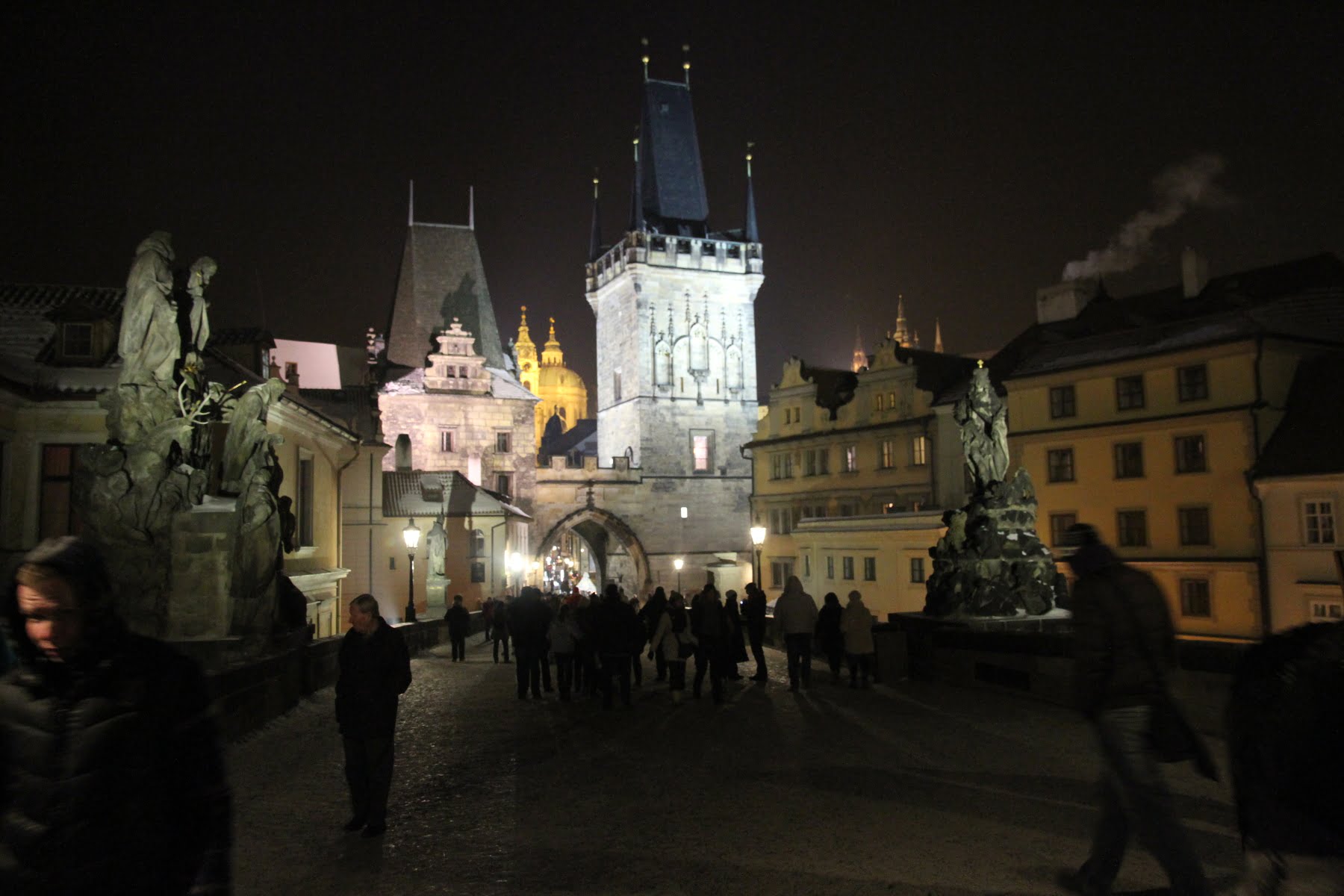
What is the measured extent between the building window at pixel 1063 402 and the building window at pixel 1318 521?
7.68 m

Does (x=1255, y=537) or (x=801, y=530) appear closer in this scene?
(x=1255, y=537)

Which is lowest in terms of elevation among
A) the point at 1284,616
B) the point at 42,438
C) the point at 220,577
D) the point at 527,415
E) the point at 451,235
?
the point at 1284,616

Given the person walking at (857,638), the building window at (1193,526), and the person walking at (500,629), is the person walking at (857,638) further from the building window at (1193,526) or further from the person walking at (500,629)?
the building window at (1193,526)

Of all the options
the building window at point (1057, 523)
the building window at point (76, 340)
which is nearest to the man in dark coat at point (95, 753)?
the building window at point (76, 340)

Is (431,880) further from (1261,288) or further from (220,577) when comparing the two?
(1261,288)

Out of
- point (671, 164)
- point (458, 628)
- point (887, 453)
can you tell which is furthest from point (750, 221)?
point (458, 628)

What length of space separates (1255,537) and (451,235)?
42852 mm

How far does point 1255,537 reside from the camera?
27.5 metres

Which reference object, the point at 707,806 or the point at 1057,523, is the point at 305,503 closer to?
the point at 1057,523

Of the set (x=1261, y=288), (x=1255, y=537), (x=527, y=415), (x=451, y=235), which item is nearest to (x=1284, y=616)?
(x=1255, y=537)

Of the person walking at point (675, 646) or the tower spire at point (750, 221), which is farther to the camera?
the tower spire at point (750, 221)

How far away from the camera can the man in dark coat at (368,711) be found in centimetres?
680

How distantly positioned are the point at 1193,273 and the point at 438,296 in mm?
35109

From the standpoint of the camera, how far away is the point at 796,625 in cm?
1387
